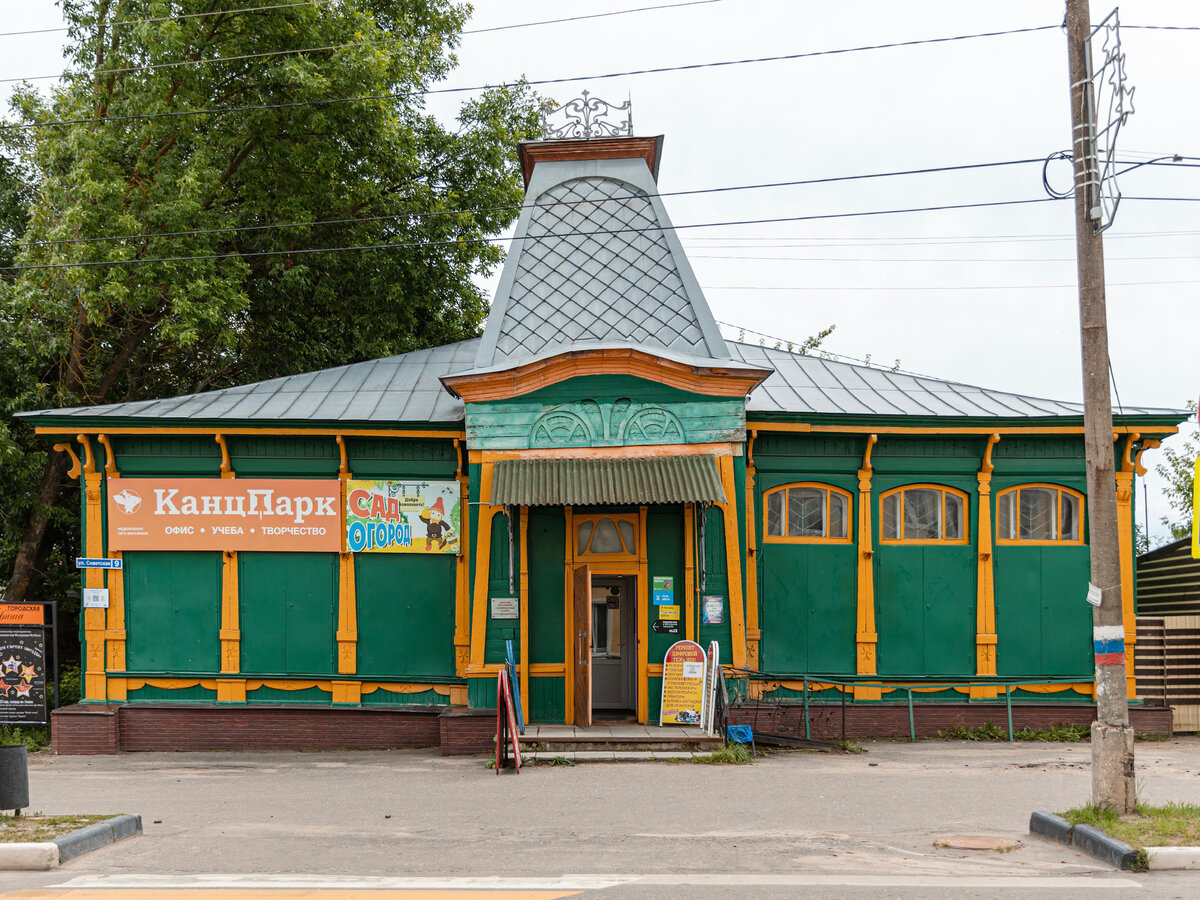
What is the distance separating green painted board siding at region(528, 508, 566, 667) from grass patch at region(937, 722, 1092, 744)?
18.7 feet

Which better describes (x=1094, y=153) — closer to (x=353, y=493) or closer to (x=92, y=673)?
(x=353, y=493)

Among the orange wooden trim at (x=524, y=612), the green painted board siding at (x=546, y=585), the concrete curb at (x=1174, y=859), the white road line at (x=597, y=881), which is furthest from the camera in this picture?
the green painted board siding at (x=546, y=585)

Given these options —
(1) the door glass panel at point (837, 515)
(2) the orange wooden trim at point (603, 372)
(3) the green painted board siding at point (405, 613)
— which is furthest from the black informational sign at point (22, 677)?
→ (1) the door glass panel at point (837, 515)

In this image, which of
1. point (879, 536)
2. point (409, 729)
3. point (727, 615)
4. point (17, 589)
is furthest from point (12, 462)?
point (879, 536)

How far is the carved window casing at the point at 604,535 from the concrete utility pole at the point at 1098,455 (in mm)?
6734

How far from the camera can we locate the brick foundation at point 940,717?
49.6 ft

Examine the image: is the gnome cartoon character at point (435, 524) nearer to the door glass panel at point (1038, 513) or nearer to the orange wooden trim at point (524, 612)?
the orange wooden trim at point (524, 612)

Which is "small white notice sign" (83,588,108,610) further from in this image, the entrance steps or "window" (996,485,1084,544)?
"window" (996,485,1084,544)

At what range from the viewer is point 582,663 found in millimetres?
14398

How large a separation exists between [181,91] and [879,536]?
1437 centimetres

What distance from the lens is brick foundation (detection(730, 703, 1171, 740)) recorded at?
15.1 m

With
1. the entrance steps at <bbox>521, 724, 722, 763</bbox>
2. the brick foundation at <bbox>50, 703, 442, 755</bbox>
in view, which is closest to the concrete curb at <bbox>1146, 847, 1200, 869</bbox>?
the entrance steps at <bbox>521, 724, 722, 763</bbox>

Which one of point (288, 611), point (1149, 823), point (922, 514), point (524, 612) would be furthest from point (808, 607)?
point (288, 611)

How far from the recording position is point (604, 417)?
46.9 ft
